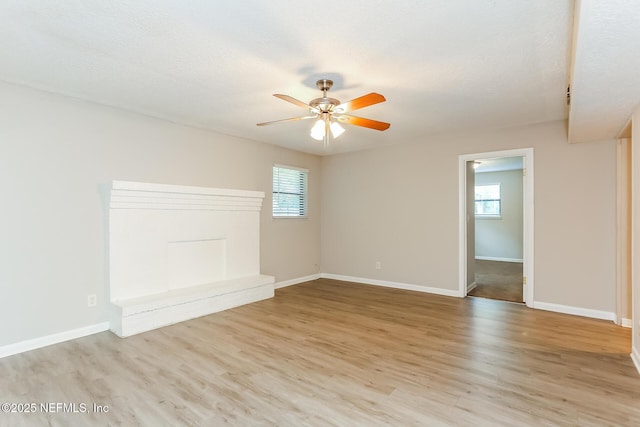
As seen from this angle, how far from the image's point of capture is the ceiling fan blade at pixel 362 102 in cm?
245

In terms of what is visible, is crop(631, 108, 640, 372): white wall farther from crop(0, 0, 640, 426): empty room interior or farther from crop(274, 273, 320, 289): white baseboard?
crop(274, 273, 320, 289): white baseboard

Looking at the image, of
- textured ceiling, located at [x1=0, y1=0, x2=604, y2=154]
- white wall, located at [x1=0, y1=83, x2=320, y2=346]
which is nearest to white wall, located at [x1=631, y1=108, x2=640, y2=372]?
textured ceiling, located at [x1=0, y1=0, x2=604, y2=154]

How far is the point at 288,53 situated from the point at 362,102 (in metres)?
0.67

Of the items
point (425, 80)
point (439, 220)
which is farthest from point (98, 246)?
point (439, 220)

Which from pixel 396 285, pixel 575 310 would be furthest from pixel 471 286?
pixel 575 310

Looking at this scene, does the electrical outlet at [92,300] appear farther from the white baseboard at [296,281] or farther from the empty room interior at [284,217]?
the white baseboard at [296,281]

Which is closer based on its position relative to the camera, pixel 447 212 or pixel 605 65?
pixel 605 65

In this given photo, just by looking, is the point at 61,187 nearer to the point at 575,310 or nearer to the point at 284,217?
the point at 284,217

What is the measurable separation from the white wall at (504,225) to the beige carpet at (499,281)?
0.69 meters

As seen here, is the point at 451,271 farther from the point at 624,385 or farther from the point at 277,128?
the point at 277,128

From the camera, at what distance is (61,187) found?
3.20 meters

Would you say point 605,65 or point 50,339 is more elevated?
point 605,65

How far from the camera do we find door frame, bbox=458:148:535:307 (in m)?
4.25

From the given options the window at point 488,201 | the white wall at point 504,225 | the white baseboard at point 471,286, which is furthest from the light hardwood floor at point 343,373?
the window at point 488,201
